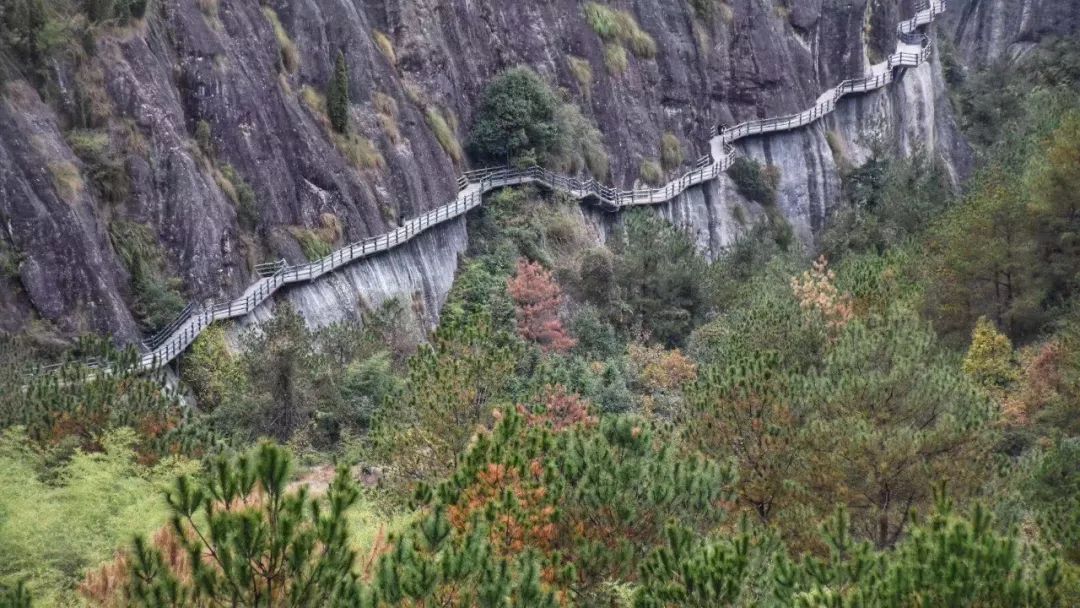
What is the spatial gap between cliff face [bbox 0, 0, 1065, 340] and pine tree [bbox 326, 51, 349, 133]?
0.64 meters

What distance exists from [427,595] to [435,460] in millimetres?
11296

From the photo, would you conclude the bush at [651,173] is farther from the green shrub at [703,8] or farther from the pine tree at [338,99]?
the pine tree at [338,99]

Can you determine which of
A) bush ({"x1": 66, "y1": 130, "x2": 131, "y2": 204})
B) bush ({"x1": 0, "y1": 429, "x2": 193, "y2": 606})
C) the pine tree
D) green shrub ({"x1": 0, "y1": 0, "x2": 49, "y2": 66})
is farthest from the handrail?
bush ({"x1": 0, "y1": 429, "x2": 193, "y2": 606})

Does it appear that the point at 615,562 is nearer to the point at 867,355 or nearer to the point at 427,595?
the point at 427,595

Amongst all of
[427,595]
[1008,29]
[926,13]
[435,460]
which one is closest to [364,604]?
[427,595]

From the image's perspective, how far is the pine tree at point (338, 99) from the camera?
4988cm

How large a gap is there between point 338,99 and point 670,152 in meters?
25.8

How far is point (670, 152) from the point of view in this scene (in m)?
71.1

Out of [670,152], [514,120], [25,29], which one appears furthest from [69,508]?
[670,152]

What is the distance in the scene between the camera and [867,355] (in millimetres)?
29234

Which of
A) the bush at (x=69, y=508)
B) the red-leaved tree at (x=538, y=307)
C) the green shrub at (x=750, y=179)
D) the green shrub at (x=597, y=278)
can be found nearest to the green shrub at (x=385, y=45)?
the red-leaved tree at (x=538, y=307)

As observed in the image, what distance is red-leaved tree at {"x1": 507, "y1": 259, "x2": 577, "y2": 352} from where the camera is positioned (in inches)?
1917

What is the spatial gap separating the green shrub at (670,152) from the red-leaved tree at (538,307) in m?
20.1

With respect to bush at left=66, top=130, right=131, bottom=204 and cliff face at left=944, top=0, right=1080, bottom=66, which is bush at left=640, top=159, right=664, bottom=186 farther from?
cliff face at left=944, top=0, right=1080, bottom=66
